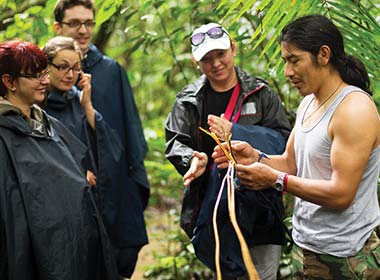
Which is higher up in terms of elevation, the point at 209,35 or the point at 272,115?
the point at 209,35

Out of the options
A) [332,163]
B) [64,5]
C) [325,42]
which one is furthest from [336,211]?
[64,5]

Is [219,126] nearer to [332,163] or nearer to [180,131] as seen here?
[180,131]

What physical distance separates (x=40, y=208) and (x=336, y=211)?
1440 millimetres

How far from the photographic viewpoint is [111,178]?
4297 millimetres

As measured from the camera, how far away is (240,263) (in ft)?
11.3

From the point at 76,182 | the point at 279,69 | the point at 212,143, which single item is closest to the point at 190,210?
the point at 212,143

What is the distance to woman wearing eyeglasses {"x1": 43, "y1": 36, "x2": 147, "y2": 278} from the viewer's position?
3924mm

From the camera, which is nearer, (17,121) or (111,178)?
(17,121)

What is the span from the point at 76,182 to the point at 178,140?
628 mm

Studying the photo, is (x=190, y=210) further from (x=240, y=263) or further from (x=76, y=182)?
(x=76, y=182)

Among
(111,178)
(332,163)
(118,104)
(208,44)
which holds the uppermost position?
(208,44)

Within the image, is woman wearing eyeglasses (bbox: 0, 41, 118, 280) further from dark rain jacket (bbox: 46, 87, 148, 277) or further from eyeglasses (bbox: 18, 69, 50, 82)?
dark rain jacket (bbox: 46, 87, 148, 277)

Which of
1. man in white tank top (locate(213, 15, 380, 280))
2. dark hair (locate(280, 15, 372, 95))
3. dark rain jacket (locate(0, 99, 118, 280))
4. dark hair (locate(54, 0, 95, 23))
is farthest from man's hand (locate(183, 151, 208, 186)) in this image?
dark hair (locate(54, 0, 95, 23))

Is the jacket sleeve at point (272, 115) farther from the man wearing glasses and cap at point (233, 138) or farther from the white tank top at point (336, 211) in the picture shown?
the white tank top at point (336, 211)
